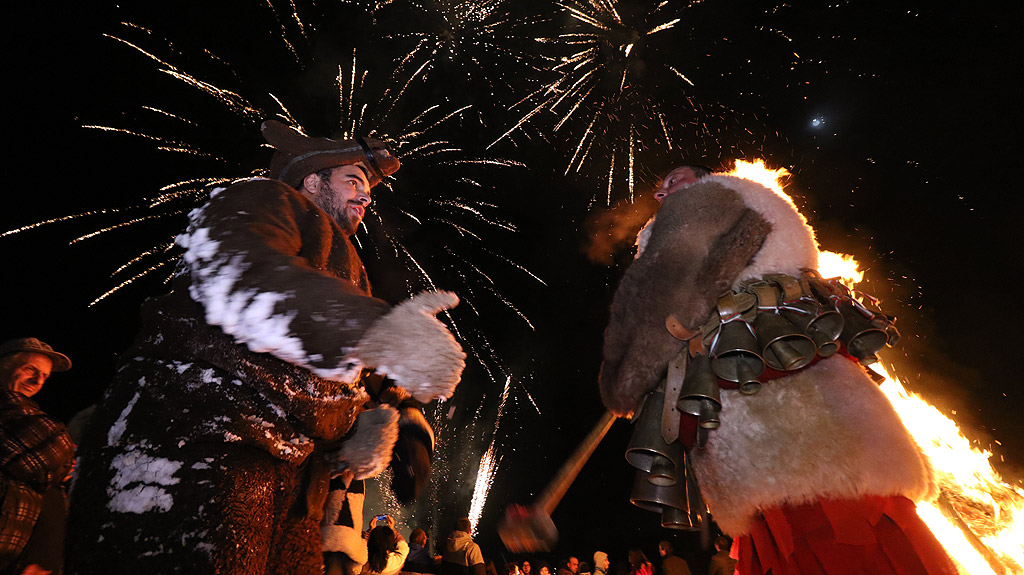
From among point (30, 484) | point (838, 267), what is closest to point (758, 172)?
point (838, 267)

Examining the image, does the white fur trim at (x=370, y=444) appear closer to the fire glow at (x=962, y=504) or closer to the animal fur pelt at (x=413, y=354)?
the animal fur pelt at (x=413, y=354)

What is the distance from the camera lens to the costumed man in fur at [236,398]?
122cm

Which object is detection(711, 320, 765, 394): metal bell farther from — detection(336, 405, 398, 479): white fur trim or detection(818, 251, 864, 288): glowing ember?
detection(818, 251, 864, 288): glowing ember

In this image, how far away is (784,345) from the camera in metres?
2.01

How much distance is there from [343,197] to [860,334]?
2.67 m

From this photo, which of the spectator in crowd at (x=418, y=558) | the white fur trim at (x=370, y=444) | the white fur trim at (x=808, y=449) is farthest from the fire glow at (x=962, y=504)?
the spectator in crowd at (x=418, y=558)

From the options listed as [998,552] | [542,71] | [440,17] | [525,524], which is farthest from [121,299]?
[998,552]

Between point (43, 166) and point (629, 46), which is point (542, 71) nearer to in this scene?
point (629, 46)

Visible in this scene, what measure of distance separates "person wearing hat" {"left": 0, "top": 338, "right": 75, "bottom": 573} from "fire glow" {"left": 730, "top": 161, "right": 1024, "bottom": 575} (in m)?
4.15

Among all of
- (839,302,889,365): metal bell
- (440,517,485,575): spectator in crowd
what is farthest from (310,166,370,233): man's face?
(440,517,485,575): spectator in crowd

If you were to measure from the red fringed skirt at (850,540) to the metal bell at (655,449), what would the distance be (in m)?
0.41

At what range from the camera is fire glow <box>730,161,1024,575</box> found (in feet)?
10.1

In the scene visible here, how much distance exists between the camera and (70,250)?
→ 25.6 ft

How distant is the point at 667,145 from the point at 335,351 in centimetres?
749
